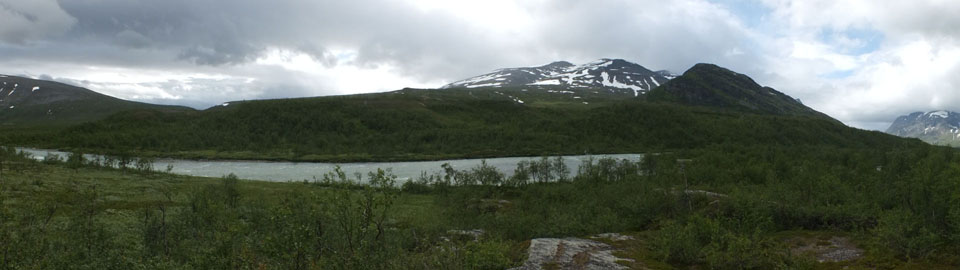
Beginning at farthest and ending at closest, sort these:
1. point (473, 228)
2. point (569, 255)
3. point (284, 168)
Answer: point (284, 168)
point (473, 228)
point (569, 255)

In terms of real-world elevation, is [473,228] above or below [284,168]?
below

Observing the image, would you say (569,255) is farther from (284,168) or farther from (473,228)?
(284,168)

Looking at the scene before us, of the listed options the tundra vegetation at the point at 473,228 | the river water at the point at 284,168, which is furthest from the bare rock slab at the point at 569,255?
the river water at the point at 284,168

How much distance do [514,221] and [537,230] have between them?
3.33 meters

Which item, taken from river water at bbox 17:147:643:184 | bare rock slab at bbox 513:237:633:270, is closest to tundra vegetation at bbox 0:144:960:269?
bare rock slab at bbox 513:237:633:270

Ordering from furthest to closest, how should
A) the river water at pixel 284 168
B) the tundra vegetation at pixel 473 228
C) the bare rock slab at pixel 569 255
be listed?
the river water at pixel 284 168 → the bare rock slab at pixel 569 255 → the tundra vegetation at pixel 473 228

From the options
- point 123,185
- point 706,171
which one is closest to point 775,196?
point 706,171

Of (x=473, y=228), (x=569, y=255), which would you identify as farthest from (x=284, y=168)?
(x=569, y=255)

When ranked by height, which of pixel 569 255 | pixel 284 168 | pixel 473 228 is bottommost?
pixel 473 228

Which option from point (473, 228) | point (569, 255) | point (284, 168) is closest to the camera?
point (569, 255)

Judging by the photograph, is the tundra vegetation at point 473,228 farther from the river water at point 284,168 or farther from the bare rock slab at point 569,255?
the river water at point 284,168

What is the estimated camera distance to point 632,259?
22500mm

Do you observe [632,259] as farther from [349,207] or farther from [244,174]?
[244,174]

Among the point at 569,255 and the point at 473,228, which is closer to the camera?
the point at 569,255
